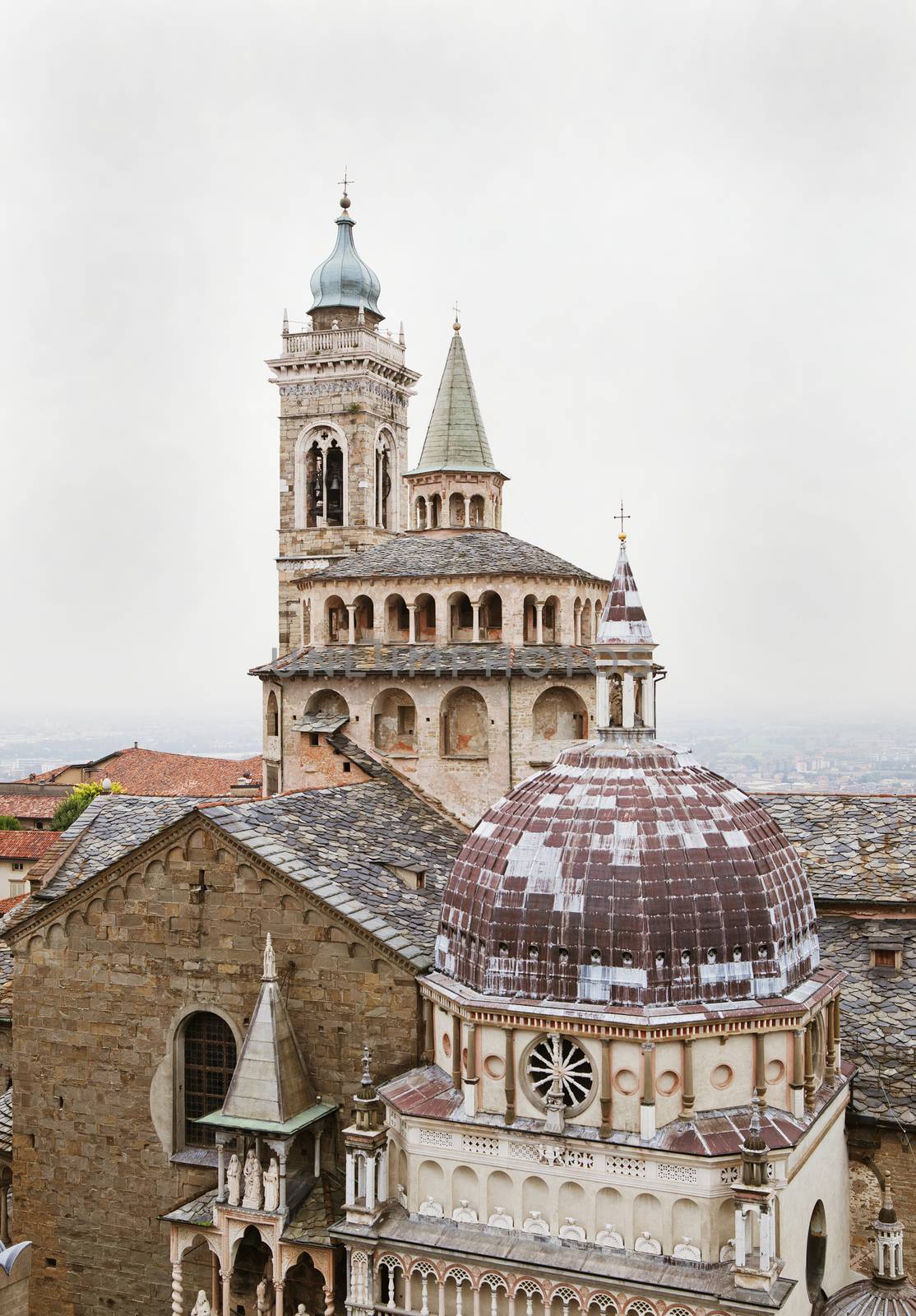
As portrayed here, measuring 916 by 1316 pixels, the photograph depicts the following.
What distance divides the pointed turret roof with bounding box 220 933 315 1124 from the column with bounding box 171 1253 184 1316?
3.32 meters

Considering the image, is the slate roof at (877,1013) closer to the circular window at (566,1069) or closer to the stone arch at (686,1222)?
the stone arch at (686,1222)

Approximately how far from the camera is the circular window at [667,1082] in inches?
767

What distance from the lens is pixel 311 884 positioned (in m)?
23.7

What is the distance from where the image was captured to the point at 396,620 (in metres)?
36.8

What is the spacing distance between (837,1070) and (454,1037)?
7186mm

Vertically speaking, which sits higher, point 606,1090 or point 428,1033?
point 428,1033

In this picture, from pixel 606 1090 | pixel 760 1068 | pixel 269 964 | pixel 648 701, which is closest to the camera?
pixel 606 1090

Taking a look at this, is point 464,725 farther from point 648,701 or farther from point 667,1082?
point 667,1082

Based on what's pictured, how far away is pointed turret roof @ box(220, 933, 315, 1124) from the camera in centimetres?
2202

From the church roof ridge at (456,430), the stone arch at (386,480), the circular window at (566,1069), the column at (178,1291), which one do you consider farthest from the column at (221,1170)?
the stone arch at (386,480)

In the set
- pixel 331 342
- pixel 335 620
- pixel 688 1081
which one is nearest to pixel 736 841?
pixel 688 1081

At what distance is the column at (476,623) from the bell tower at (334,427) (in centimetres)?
2941

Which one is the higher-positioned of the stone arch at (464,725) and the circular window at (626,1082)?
the stone arch at (464,725)

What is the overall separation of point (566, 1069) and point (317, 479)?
4995cm
